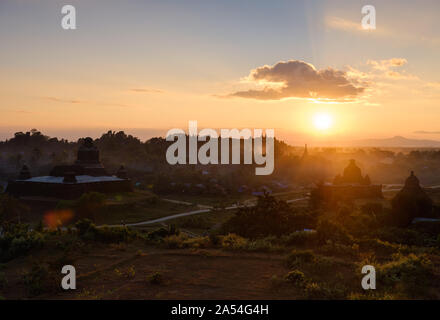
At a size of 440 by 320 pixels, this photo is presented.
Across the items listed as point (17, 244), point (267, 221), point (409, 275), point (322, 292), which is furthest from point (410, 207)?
point (17, 244)

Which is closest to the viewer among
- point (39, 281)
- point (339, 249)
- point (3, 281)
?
point (39, 281)

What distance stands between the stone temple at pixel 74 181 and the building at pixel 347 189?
1089 inches

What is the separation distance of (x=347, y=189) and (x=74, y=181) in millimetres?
34587

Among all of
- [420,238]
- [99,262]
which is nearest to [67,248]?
[99,262]

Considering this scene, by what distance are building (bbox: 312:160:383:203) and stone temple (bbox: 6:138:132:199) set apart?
27.7 m

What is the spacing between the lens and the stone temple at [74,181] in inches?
1810

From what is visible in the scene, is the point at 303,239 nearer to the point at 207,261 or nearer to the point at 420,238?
the point at 207,261

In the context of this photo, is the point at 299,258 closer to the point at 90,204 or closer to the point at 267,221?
the point at 267,221

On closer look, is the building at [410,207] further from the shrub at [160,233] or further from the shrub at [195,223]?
the shrub at [160,233]

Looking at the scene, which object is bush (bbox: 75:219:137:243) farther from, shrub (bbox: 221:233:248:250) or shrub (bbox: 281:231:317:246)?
shrub (bbox: 281:231:317:246)

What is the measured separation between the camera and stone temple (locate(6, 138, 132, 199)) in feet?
151

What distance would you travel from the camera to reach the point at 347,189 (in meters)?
45.3

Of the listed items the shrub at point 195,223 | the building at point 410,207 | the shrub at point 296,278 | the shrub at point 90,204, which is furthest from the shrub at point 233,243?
the shrub at point 90,204
